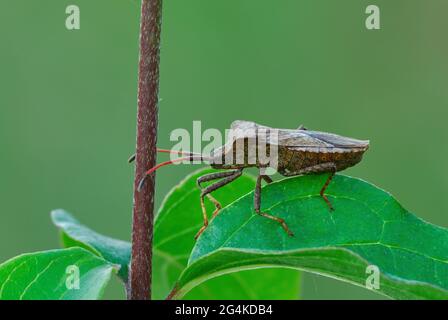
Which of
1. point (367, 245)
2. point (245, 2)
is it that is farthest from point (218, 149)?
point (245, 2)

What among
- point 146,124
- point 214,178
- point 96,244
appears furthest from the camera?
point 214,178

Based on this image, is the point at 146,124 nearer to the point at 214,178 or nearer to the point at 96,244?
the point at 96,244

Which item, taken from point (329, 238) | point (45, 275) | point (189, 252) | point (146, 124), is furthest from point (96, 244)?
point (329, 238)

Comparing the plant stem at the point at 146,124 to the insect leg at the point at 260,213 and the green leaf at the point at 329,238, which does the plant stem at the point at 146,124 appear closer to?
the green leaf at the point at 329,238

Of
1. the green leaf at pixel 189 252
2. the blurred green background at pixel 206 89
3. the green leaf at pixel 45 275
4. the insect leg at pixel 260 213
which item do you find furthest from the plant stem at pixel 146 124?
the blurred green background at pixel 206 89

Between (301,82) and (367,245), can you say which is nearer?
(367,245)
